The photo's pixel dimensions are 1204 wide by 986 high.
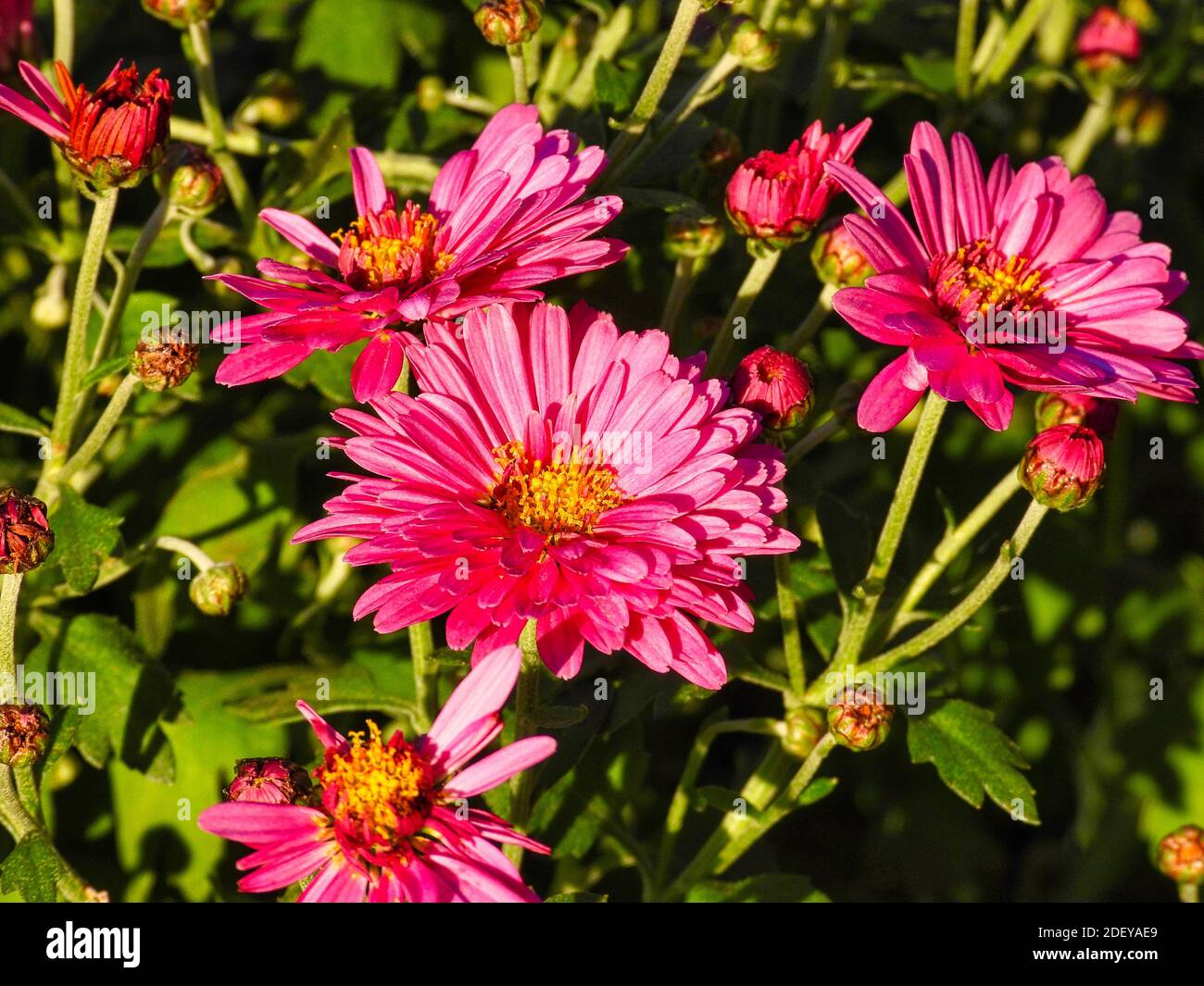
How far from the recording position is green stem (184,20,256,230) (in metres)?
1.76

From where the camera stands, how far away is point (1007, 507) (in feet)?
6.72

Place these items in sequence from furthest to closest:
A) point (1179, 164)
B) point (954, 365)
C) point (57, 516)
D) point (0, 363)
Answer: point (1179, 164), point (0, 363), point (57, 516), point (954, 365)

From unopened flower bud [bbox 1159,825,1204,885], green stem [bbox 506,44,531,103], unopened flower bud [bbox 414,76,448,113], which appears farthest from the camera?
unopened flower bud [bbox 414,76,448,113]

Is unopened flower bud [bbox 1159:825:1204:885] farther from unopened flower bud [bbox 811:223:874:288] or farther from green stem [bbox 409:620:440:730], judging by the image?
green stem [bbox 409:620:440:730]

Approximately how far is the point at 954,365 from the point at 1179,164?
187 centimetres

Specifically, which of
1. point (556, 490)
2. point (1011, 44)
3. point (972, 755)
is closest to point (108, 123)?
point (556, 490)

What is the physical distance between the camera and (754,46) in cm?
156

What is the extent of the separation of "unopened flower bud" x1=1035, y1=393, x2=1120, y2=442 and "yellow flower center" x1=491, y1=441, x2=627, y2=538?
49cm

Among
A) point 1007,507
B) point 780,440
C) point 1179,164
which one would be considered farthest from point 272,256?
point 1179,164

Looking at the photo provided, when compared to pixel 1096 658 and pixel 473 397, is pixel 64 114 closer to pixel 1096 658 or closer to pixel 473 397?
pixel 473 397

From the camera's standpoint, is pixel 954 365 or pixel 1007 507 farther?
pixel 1007 507

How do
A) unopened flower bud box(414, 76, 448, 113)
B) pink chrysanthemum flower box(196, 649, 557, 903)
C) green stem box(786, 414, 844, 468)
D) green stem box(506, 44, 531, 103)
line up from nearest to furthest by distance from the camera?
pink chrysanthemum flower box(196, 649, 557, 903)
green stem box(786, 414, 844, 468)
green stem box(506, 44, 531, 103)
unopened flower bud box(414, 76, 448, 113)

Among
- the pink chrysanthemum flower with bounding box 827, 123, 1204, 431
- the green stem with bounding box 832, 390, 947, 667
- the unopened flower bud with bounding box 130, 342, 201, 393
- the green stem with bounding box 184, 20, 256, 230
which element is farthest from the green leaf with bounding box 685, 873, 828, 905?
the green stem with bounding box 184, 20, 256, 230

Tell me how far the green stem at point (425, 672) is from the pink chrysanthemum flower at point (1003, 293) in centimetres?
50
